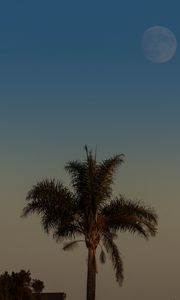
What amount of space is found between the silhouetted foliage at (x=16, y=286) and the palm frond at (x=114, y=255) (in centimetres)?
464

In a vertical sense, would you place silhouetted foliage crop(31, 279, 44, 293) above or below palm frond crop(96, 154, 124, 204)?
below

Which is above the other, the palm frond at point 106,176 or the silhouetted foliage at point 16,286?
the palm frond at point 106,176

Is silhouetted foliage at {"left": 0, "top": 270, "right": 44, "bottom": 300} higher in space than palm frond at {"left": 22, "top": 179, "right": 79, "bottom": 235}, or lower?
lower

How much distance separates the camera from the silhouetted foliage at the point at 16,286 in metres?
41.9

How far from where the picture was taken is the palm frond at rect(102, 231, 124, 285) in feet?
144

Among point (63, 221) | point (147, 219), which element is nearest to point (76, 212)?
point (63, 221)

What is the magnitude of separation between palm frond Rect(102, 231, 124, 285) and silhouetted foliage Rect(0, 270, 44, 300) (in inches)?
183

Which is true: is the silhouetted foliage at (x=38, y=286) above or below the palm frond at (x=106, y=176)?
below

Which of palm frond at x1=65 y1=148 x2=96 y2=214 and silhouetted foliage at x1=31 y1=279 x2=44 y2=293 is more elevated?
palm frond at x1=65 y1=148 x2=96 y2=214

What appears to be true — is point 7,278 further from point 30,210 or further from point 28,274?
point 30,210

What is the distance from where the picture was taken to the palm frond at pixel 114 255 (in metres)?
43.8

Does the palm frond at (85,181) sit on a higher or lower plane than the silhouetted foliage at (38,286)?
higher

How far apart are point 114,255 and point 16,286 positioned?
18.6 feet

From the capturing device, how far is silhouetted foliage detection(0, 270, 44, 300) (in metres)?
A: 41.9
